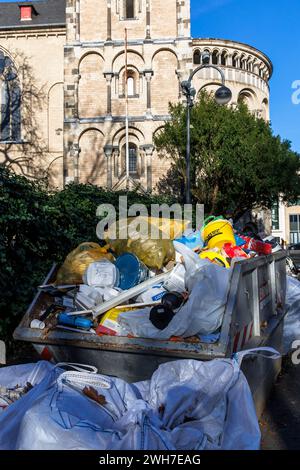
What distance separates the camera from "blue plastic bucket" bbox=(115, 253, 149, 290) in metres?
3.99

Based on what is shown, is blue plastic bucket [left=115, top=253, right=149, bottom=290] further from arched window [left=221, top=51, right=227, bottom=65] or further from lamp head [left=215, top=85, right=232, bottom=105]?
arched window [left=221, top=51, right=227, bottom=65]

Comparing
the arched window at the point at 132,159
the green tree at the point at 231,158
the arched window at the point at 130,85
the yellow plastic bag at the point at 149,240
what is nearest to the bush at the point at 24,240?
the yellow plastic bag at the point at 149,240

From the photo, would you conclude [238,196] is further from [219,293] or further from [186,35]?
[219,293]

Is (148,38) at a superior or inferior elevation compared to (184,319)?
superior

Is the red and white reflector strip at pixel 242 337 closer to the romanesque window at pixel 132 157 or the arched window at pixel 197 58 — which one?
the romanesque window at pixel 132 157

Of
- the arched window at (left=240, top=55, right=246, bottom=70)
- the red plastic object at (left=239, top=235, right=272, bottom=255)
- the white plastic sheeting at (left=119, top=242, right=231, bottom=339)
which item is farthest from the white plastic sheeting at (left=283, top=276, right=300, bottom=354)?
the arched window at (left=240, top=55, right=246, bottom=70)

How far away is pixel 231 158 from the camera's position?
23766mm

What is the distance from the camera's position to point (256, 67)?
1422 inches

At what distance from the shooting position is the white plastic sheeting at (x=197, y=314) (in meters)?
3.18

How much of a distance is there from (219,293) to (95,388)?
113cm

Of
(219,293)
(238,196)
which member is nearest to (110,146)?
(238,196)

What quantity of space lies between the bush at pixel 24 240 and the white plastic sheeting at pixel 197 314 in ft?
8.60

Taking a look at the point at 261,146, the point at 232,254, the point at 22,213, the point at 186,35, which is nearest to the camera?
the point at 232,254
